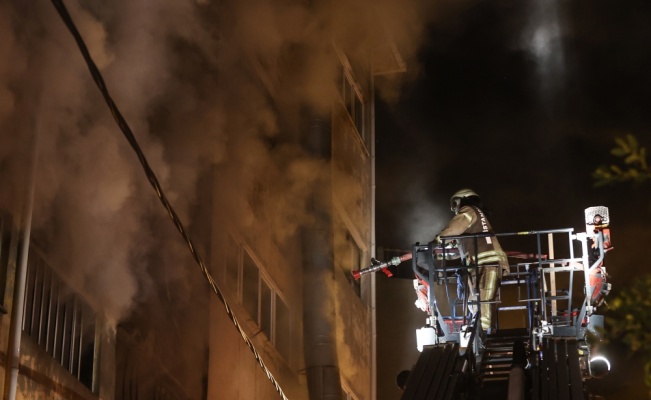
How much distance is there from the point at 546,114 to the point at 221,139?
881 cm

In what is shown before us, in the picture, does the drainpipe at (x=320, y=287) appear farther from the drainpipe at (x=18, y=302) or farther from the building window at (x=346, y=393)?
the drainpipe at (x=18, y=302)

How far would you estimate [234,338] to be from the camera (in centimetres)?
1052

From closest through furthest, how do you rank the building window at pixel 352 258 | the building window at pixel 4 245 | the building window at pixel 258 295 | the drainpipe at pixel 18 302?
the drainpipe at pixel 18 302, the building window at pixel 4 245, the building window at pixel 258 295, the building window at pixel 352 258

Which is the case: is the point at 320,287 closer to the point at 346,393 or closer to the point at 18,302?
the point at 346,393

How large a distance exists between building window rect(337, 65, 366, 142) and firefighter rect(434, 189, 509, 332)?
461 centimetres

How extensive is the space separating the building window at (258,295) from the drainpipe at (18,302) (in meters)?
3.72

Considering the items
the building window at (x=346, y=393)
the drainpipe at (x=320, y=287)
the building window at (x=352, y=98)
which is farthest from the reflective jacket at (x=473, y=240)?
the building window at (x=352, y=98)

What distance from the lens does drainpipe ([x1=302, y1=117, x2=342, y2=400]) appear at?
11555mm

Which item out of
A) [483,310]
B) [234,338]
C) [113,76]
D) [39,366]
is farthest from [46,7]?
[483,310]

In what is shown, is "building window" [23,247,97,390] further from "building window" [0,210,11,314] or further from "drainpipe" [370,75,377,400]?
"drainpipe" [370,75,377,400]

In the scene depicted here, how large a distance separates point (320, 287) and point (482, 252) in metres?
2.44

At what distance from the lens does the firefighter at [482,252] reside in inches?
400

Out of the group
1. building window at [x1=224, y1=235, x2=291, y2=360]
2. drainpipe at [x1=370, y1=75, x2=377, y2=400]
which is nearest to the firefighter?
building window at [x1=224, y1=235, x2=291, y2=360]

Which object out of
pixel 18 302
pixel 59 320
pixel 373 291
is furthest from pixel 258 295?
pixel 18 302
